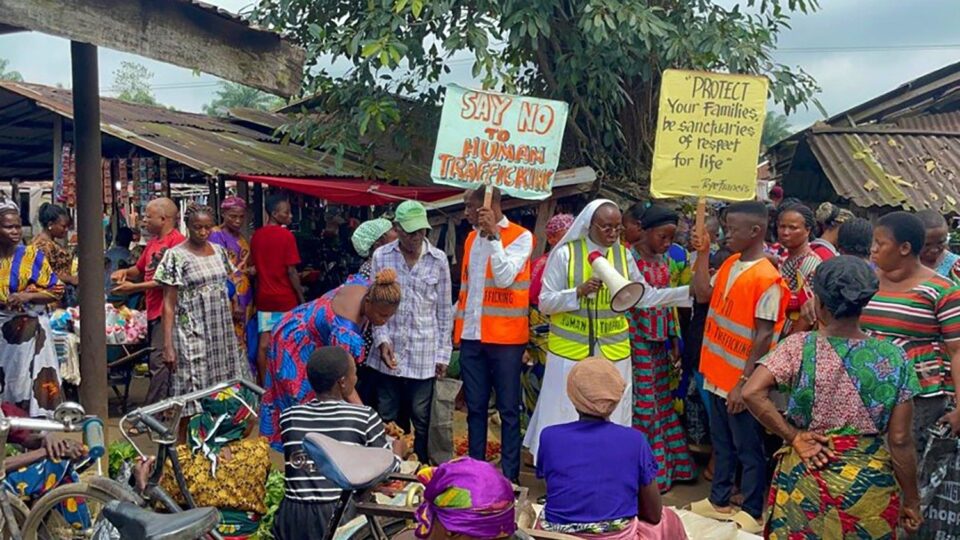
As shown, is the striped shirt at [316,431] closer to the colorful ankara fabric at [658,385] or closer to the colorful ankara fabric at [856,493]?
the colorful ankara fabric at [856,493]

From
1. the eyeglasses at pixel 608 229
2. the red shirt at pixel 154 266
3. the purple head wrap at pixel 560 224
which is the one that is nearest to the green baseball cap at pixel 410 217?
the eyeglasses at pixel 608 229

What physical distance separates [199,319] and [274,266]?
1728mm

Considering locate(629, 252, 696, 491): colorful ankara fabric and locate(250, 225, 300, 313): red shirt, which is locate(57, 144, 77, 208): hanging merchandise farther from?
locate(629, 252, 696, 491): colorful ankara fabric

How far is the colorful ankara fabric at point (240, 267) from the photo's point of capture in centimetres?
738

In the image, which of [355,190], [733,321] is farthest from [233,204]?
[733,321]

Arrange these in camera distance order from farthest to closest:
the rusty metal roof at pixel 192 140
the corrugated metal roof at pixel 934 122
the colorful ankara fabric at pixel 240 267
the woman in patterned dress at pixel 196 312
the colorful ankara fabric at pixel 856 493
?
the corrugated metal roof at pixel 934 122
the rusty metal roof at pixel 192 140
the colorful ankara fabric at pixel 240 267
the woman in patterned dress at pixel 196 312
the colorful ankara fabric at pixel 856 493

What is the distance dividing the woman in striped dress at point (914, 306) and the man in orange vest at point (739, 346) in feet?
2.13

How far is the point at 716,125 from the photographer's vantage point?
16.9 ft

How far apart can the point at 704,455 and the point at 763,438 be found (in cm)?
120

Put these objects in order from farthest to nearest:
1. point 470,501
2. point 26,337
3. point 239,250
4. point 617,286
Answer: point 239,250
point 26,337
point 617,286
point 470,501

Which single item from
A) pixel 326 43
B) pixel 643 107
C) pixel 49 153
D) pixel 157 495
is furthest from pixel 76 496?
pixel 49 153

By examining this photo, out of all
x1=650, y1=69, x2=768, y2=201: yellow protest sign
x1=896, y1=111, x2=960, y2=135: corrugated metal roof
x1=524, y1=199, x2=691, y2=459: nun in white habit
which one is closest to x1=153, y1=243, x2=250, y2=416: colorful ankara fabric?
x1=524, y1=199, x2=691, y2=459: nun in white habit

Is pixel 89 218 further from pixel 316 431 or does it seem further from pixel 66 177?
pixel 66 177

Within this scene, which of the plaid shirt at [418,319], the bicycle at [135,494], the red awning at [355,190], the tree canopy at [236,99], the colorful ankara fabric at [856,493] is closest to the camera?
the colorful ankara fabric at [856,493]
